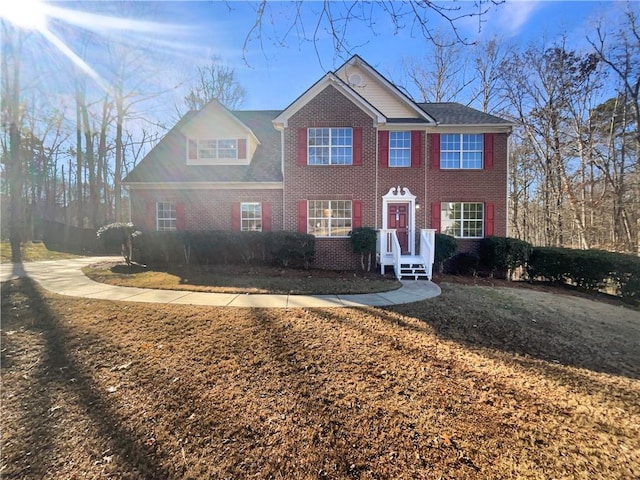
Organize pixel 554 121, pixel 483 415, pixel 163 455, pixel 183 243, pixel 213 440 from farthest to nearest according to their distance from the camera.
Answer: pixel 554 121, pixel 183 243, pixel 483 415, pixel 213 440, pixel 163 455

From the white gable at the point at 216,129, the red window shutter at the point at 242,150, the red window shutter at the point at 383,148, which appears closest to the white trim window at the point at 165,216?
the white gable at the point at 216,129

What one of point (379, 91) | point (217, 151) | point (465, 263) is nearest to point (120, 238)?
point (217, 151)

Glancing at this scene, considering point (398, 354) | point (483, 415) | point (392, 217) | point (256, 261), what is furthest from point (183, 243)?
point (483, 415)

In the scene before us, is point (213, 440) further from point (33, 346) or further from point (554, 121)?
point (554, 121)

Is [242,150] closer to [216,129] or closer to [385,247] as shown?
[216,129]

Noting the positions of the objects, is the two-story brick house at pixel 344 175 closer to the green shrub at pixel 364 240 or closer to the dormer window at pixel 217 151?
the dormer window at pixel 217 151

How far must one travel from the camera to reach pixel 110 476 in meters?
2.09

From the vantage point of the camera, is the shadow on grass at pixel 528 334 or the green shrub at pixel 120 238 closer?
the shadow on grass at pixel 528 334

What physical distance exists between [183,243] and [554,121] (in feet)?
79.2

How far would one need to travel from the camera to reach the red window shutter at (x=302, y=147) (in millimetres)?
11062

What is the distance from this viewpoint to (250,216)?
11.8 m

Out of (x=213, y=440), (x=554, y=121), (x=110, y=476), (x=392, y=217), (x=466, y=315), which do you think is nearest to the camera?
(x=110, y=476)

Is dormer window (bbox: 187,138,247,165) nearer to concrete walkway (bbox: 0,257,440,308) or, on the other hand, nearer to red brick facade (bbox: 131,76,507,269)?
red brick facade (bbox: 131,76,507,269)

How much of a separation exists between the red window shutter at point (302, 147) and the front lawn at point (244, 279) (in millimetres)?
4404
